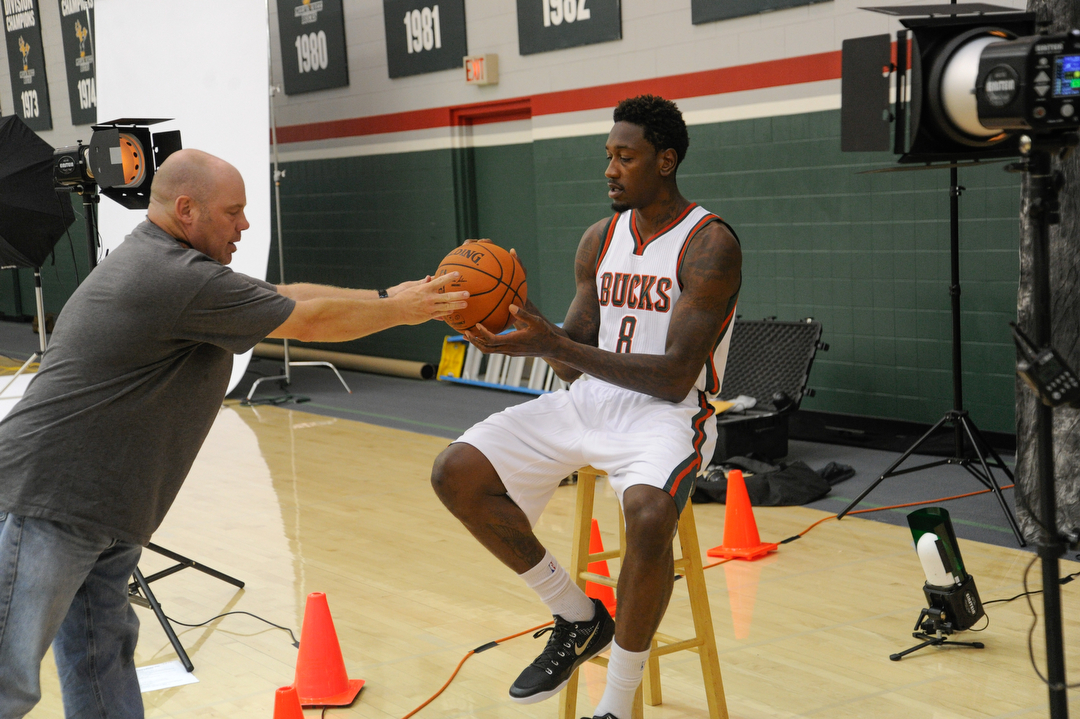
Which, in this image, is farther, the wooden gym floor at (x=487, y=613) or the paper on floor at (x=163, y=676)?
the paper on floor at (x=163, y=676)

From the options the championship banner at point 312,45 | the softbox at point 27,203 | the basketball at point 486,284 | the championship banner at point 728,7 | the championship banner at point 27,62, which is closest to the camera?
the basketball at point 486,284

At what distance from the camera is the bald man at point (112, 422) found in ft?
7.85

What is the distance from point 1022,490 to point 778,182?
3.04 m

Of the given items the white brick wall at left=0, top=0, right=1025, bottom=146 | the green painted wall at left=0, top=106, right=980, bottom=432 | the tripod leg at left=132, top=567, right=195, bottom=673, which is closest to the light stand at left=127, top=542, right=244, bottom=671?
the tripod leg at left=132, top=567, right=195, bottom=673

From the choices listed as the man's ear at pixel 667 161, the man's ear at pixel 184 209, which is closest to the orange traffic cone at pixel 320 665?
the man's ear at pixel 184 209

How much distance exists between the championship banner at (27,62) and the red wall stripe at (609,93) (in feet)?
17.2

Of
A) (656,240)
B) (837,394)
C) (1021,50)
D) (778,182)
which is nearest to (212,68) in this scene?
(778,182)

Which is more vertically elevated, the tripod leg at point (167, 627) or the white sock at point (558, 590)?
the white sock at point (558, 590)

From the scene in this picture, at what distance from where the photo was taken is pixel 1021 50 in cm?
206

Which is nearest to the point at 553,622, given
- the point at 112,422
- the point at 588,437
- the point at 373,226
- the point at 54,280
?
the point at 588,437

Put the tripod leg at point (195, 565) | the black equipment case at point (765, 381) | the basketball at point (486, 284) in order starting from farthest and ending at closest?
the black equipment case at point (765, 381) < the tripod leg at point (195, 565) < the basketball at point (486, 284)

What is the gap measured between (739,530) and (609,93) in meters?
4.23

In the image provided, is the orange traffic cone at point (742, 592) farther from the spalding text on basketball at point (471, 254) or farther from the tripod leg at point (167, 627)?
the tripod leg at point (167, 627)

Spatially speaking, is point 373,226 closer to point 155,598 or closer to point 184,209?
point 155,598
